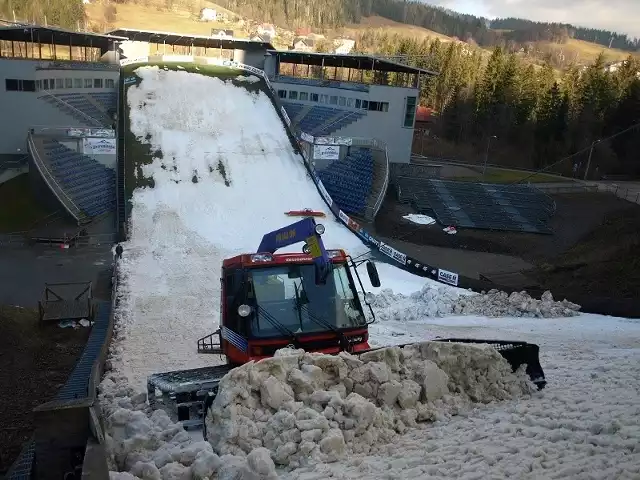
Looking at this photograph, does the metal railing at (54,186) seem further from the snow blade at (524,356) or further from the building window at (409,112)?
the building window at (409,112)

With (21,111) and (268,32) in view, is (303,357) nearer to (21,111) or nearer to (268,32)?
(21,111)

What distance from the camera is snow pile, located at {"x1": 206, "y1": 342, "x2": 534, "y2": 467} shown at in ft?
18.8

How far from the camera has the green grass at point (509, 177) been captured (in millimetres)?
43713

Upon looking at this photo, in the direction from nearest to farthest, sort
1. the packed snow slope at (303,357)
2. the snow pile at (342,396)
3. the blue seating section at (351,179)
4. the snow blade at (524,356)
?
the packed snow slope at (303,357) → the snow pile at (342,396) → the snow blade at (524,356) → the blue seating section at (351,179)

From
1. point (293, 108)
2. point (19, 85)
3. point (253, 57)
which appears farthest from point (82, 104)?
point (253, 57)

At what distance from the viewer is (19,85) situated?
95.4ft

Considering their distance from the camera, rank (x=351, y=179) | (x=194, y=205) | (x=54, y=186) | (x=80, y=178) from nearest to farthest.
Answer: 1. (x=194, y=205)
2. (x=54, y=186)
3. (x=80, y=178)
4. (x=351, y=179)

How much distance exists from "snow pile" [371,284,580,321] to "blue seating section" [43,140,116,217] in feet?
47.7

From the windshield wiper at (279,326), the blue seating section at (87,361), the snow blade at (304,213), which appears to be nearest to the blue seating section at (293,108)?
the snow blade at (304,213)

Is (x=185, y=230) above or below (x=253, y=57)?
below

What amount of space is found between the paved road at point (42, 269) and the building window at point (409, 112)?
2374cm

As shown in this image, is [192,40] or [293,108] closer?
[293,108]

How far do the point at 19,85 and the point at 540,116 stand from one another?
48777mm

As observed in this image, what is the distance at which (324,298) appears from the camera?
800cm
